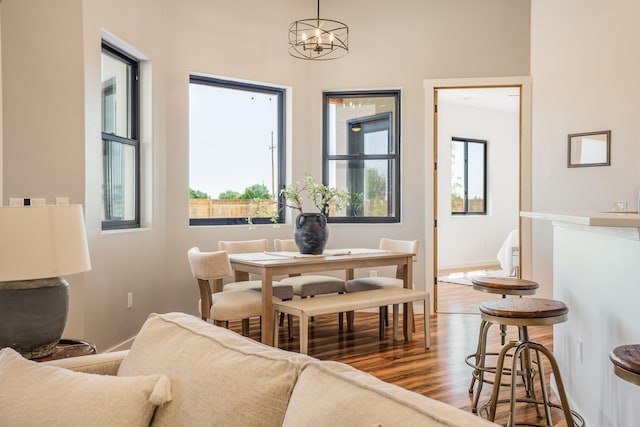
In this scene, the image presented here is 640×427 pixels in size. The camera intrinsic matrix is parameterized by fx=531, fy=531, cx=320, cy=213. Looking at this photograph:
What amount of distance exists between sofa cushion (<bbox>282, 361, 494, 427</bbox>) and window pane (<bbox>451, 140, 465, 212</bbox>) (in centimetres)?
887

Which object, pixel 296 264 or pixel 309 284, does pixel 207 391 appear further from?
pixel 309 284

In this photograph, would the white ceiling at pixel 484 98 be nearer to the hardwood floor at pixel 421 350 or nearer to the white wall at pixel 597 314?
the hardwood floor at pixel 421 350

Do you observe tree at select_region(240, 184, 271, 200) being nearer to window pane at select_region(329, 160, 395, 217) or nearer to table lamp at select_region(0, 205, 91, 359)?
window pane at select_region(329, 160, 395, 217)

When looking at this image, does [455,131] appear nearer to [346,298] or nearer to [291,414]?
[346,298]

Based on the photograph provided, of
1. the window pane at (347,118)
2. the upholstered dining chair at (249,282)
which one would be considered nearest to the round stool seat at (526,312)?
the upholstered dining chair at (249,282)

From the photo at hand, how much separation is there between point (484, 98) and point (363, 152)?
3763mm

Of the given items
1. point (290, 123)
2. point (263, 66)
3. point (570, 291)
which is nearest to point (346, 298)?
point (570, 291)

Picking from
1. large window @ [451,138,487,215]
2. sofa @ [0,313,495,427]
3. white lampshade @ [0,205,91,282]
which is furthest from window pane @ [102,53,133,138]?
large window @ [451,138,487,215]

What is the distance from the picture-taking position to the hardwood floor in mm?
3371

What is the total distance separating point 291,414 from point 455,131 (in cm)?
898

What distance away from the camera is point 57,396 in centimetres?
132

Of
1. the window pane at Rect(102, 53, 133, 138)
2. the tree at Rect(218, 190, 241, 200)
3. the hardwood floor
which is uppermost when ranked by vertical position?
the window pane at Rect(102, 53, 133, 138)

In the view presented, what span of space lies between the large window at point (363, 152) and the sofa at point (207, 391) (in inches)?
178

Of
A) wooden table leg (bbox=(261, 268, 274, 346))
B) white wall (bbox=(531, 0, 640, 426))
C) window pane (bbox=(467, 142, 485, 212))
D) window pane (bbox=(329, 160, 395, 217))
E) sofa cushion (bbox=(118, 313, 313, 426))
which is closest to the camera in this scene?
sofa cushion (bbox=(118, 313, 313, 426))
